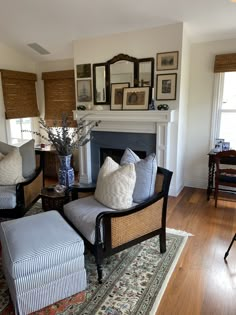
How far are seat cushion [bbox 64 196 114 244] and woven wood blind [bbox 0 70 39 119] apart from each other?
126 inches

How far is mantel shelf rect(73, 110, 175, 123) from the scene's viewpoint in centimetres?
360

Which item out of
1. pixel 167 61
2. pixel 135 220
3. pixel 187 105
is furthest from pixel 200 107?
pixel 135 220

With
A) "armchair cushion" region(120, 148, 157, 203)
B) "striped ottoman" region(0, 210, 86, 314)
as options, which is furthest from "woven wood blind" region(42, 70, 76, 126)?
"striped ottoman" region(0, 210, 86, 314)

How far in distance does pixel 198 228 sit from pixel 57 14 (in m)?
3.33

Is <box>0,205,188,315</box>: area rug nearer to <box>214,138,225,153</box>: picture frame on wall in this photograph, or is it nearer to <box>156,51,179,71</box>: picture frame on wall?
<box>214,138,225,153</box>: picture frame on wall

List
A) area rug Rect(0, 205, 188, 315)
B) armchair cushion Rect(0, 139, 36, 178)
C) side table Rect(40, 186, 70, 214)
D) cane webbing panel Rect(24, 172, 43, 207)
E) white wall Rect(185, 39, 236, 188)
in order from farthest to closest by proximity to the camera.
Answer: white wall Rect(185, 39, 236, 188) < armchair cushion Rect(0, 139, 36, 178) < cane webbing panel Rect(24, 172, 43, 207) < side table Rect(40, 186, 70, 214) < area rug Rect(0, 205, 188, 315)

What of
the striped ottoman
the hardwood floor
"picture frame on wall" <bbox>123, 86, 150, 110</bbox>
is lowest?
the hardwood floor

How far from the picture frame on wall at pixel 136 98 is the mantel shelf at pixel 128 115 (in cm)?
11

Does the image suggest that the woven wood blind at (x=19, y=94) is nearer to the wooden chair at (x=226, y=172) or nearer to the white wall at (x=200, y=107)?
the white wall at (x=200, y=107)

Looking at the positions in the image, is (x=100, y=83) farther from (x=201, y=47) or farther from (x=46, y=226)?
(x=46, y=226)

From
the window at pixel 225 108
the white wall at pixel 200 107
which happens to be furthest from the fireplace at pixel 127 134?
the window at pixel 225 108

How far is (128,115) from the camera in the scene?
3869 millimetres

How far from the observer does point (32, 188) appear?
3.12 metres

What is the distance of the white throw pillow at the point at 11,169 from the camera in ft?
9.86
